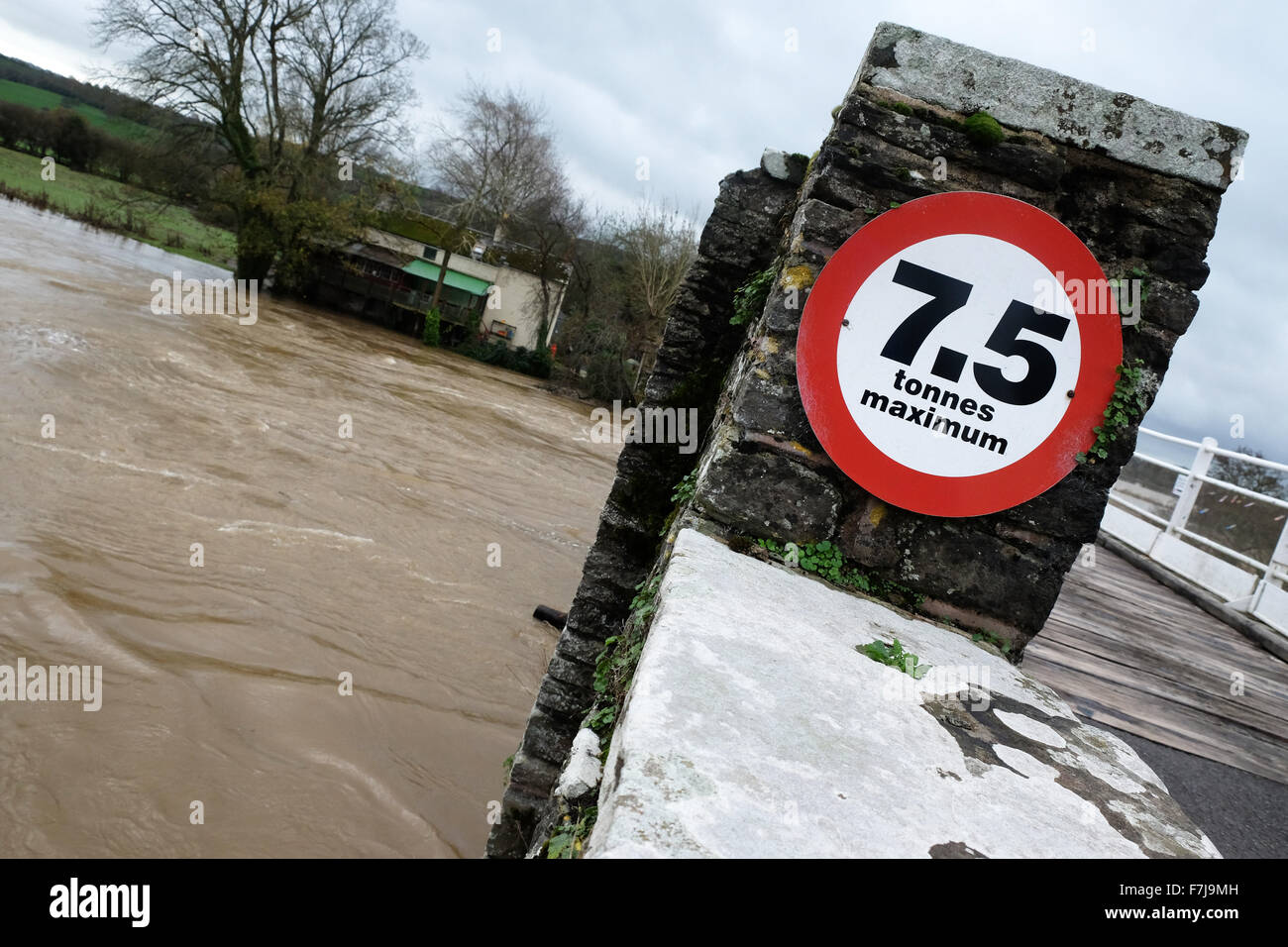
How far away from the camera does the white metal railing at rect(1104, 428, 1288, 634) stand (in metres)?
6.88

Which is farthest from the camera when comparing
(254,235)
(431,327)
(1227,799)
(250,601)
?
(431,327)

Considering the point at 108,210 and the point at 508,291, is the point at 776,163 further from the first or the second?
the point at 108,210

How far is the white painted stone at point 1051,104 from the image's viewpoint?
9.24 feet

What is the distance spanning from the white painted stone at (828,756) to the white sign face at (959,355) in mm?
786

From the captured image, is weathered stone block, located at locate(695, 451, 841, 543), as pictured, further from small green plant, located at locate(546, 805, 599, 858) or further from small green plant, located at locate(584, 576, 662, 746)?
small green plant, located at locate(546, 805, 599, 858)

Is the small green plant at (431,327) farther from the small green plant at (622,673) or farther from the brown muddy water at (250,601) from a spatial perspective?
the small green plant at (622,673)

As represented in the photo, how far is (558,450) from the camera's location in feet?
68.4

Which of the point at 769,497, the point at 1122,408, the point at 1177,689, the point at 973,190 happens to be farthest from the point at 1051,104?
the point at 1177,689

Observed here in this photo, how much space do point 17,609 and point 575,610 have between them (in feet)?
16.2

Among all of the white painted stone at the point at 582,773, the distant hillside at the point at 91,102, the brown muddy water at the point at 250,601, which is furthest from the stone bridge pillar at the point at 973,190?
the distant hillside at the point at 91,102

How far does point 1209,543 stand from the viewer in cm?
795

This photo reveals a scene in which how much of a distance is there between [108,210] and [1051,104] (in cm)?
4371

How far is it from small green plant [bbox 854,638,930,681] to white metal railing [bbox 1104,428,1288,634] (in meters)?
6.25
